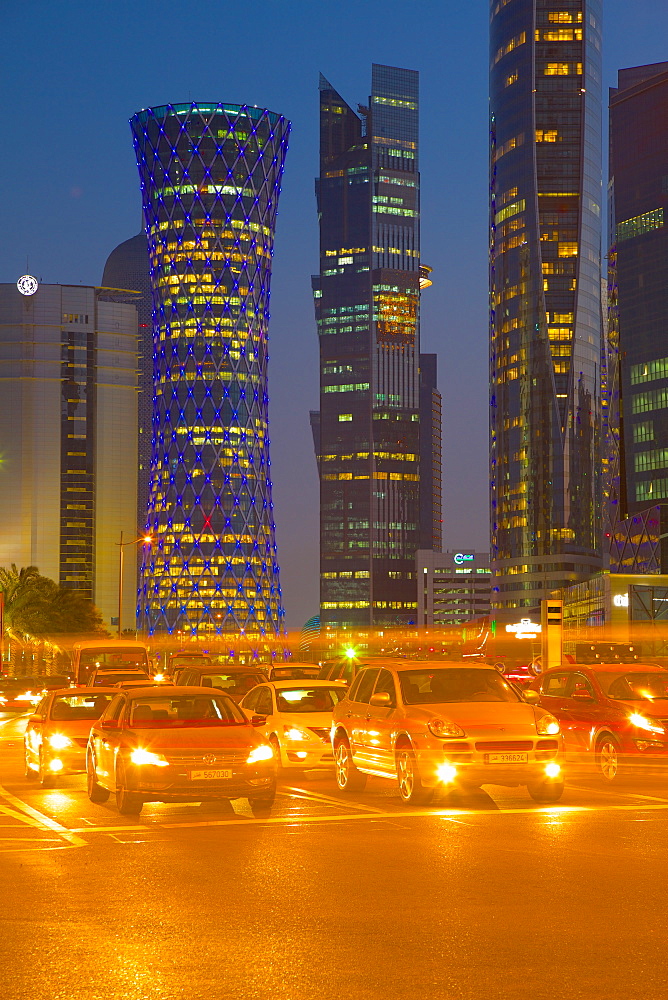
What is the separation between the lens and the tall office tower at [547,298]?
18775 centimetres

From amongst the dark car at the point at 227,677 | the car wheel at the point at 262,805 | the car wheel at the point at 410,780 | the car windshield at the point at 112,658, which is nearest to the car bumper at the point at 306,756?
the car wheel at the point at 410,780

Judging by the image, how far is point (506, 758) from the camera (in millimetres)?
16016

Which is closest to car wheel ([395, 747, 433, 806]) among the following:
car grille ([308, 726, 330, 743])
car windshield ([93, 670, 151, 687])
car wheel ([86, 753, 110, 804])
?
car wheel ([86, 753, 110, 804])

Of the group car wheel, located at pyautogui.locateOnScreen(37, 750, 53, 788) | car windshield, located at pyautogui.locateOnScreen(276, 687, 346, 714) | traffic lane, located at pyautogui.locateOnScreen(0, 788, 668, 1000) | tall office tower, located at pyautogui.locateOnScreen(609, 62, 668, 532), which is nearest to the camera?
traffic lane, located at pyautogui.locateOnScreen(0, 788, 668, 1000)

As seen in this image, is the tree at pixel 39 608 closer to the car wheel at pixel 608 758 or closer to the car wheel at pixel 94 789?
the car wheel at pixel 94 789

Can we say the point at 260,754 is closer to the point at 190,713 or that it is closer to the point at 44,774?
the point at 190,713

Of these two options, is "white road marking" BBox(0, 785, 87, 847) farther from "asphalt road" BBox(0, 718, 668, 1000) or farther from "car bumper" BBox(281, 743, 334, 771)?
"car bumper" BBox(281, 743, 334, 771)

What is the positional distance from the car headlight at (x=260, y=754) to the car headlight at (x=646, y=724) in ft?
19.2

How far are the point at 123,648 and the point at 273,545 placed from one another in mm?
111157

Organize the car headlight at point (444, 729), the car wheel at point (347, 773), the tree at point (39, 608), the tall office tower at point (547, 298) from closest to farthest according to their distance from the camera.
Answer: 1. the car headlight at point (444, 729)
2. the car wheel at point (347, 773)
3. the tree at point (39, 608)
4. the tall office tower at point (547, 298)

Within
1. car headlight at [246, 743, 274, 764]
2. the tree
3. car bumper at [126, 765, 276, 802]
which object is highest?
car headlight at [246, 743, 274, 764]

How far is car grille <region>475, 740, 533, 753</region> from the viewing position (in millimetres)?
16016

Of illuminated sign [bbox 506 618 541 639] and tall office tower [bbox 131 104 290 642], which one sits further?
tall office tower [bbox 131 104 290 642]

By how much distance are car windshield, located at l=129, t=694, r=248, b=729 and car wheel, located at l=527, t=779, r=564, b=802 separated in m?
3.43
